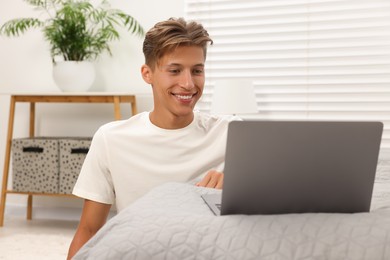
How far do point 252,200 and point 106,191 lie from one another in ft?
2.76

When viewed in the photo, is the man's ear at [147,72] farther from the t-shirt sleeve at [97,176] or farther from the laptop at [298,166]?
the laptop at [298,166]

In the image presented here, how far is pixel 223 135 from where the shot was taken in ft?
5.76

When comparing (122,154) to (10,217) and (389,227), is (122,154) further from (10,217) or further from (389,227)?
(10,217)

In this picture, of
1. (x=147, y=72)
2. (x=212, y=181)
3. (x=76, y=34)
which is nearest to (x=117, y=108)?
(x=76, y=34)

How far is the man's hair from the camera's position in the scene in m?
1.65

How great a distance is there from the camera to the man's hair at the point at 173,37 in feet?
5.42

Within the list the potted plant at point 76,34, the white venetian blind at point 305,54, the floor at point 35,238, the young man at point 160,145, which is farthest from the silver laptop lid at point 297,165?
the potted plant at point 76,34

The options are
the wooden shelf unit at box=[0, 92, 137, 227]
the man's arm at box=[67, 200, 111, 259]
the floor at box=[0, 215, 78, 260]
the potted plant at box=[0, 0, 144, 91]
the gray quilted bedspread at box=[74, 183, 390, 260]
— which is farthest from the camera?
the potted plant at box=[0, 0, 144, 91]

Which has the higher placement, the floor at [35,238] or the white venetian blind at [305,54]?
the white venetian blind at [305,54]

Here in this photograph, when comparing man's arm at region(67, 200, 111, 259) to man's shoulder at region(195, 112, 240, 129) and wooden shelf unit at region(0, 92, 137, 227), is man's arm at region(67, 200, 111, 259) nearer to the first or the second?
man's shoulder at region(195, 112, 240, 129)

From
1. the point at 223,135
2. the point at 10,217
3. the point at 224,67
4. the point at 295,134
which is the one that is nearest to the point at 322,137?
the point at 295,134

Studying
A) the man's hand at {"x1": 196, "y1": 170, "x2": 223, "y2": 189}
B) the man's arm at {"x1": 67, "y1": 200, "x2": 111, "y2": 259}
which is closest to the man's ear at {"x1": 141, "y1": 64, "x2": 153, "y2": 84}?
the man's arm at {"x1": 67, "y1": 200, "x2": 111, "y2": 259}

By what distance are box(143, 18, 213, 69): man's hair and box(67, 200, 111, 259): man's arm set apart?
1.51ft

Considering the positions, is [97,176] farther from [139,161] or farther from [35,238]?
[35,238]
